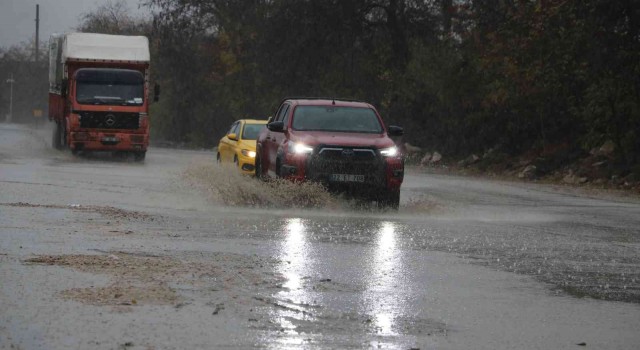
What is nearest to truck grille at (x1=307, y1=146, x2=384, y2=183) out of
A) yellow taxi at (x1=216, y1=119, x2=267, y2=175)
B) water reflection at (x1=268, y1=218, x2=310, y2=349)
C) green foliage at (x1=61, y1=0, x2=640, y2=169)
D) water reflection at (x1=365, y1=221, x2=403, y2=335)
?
water reflection at (x1=268, y1=218, x2=310, y2=349)

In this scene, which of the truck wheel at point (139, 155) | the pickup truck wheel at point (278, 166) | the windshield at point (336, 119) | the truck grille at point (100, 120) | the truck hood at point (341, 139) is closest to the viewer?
the truck hood at point (341, 139)

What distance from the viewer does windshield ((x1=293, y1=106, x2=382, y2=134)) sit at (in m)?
20.5

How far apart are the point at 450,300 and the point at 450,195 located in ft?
50.9

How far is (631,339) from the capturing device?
809cm

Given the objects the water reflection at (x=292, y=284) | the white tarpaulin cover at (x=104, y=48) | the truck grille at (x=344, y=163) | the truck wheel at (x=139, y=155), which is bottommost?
the truck wheel at (x=139, y=155)

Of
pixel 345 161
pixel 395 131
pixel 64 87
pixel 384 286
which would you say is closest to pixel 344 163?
pixel 345 161

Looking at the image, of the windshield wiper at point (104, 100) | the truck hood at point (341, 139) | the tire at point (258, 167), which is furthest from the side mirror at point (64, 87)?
the truck hood at point (341, 139)

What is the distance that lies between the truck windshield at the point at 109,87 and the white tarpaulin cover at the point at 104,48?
538mm

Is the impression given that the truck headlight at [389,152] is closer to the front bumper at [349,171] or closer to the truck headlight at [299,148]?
the front bumper at [349,171]

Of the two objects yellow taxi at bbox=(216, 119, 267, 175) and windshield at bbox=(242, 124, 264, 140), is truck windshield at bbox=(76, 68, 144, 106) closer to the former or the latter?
yellow taxi at bbox=(216, 119, 267, 175)

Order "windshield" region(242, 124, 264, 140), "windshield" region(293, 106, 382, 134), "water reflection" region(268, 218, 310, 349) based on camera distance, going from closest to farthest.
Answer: "water reflection" region(268, 218, 310, 349) < "windshield" region(293, 106, 382, 134) < "windshield" region(242, 124, 264, 140)

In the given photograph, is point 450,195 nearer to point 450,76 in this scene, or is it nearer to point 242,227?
point 242,227

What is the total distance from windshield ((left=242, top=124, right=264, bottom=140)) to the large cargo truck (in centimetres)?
824

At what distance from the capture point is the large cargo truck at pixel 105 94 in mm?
36438
